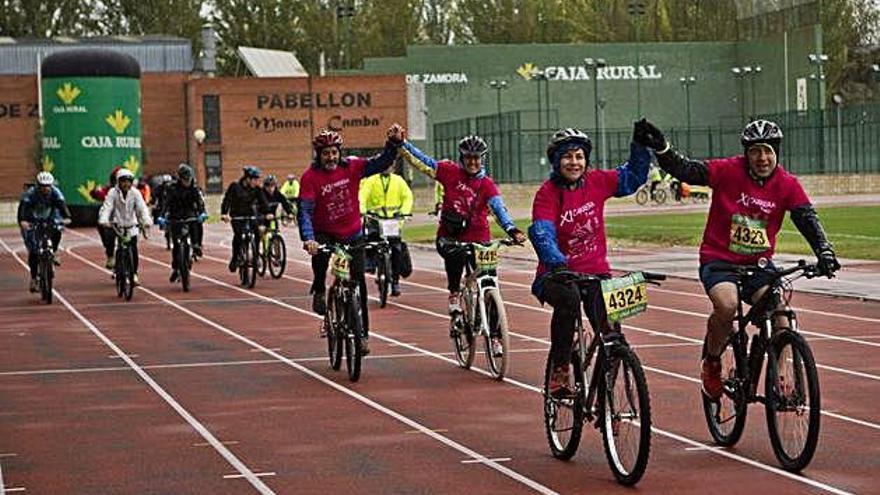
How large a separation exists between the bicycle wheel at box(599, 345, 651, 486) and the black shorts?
0.94m

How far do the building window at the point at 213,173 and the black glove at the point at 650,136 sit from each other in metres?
81.5

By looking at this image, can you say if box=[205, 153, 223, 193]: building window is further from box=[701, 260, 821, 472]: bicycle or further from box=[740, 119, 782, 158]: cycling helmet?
box=[740, 119, 782, 158]: cycling helmet

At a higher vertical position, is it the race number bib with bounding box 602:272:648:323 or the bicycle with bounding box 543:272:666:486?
the race number bib with bounding box 602:272:648:323

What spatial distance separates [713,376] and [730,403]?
18.8 inches

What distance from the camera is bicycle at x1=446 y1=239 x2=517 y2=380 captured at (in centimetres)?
1565

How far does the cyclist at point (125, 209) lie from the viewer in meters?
28.1

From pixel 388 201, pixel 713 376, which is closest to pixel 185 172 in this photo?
pixel 388 201

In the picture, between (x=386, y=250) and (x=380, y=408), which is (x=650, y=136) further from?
(x=386, y=250)

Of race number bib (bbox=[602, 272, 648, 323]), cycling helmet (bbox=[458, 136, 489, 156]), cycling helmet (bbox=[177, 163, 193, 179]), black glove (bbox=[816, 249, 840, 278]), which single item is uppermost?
cycling helmet (bbox=[458, 136, 489, 156])

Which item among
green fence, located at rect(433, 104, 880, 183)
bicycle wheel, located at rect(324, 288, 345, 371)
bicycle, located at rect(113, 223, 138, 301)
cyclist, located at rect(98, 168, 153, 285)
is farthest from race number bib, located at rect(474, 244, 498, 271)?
green fence, located at rect(433, 104, 880, 183)

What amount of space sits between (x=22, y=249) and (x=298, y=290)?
21220 millimetres

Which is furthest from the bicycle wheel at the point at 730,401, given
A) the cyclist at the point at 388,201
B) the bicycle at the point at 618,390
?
the cyclist at the point at 388,201

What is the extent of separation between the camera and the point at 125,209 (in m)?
28.3

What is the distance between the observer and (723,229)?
11289 mm
